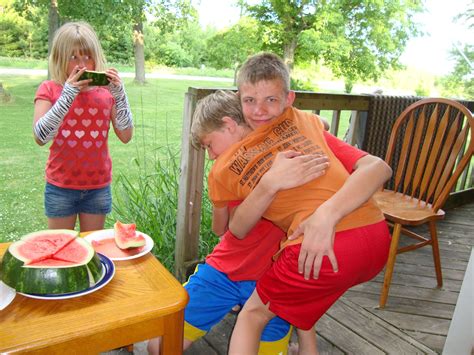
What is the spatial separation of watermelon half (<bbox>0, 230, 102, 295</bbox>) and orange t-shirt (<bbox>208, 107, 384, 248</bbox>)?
1.38 feet

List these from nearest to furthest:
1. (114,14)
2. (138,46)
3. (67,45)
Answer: (67,45), (114,14), (138,46)

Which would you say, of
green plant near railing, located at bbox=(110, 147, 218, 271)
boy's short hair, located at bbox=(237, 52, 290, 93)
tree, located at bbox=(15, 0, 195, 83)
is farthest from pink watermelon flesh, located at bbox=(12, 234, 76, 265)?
tree, located at bbox=(15, 0, 195, 83)

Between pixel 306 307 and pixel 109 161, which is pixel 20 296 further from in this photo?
pixel 109 161

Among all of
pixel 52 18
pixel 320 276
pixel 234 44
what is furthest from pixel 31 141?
pixel 234 44

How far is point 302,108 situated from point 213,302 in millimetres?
1239

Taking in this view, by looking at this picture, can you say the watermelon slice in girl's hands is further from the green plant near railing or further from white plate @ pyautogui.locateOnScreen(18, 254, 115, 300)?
the green plant near railing

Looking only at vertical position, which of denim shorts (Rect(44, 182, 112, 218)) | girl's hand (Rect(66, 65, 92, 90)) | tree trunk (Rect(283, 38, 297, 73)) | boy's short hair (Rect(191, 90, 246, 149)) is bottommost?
denim shorts (Rect(44, 182, 112, 218))

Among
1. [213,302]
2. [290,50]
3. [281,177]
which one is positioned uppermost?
[290,50]

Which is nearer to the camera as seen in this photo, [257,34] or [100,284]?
[100,284]

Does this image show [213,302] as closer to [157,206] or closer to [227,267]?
[227,267]

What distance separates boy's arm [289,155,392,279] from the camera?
1021mm

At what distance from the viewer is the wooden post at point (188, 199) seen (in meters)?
1.95

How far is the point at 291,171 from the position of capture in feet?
3.48

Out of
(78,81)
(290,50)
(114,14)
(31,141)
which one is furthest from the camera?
(290,50)
